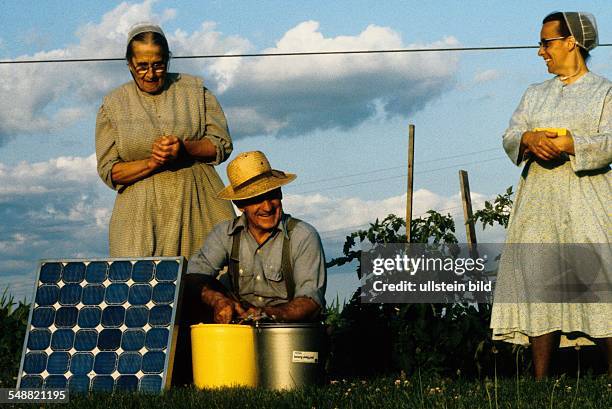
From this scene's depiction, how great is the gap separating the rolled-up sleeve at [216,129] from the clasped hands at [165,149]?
36 cm

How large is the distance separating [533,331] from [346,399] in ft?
5.10

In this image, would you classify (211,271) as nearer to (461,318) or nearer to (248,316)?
(248,316)

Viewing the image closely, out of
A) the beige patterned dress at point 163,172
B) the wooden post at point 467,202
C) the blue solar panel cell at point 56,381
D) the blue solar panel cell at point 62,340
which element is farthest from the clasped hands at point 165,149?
the wooden post at point 467,202

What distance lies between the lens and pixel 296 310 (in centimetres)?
586

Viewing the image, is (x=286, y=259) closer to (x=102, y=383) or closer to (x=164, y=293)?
(x=164, y=293)

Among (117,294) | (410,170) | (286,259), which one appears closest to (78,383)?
(117,294)

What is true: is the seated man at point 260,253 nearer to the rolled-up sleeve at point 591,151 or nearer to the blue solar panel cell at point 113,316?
the blue solar panel cell at point 113,316

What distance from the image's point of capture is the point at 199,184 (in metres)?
6.84

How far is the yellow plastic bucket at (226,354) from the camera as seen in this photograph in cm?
566

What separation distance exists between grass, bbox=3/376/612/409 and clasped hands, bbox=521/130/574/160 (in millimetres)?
1452

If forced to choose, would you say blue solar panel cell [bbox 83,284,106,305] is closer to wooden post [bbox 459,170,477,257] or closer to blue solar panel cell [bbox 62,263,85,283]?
blue solar panel cell [bbox 62,263,85,283]

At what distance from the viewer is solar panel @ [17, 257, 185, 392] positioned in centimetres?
598

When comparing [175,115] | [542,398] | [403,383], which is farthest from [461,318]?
[175,115]

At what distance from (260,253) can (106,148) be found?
1454 mm
